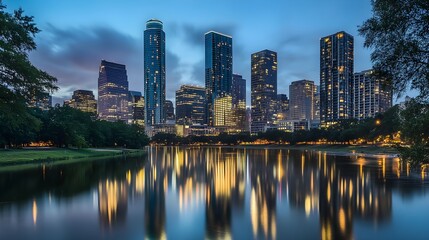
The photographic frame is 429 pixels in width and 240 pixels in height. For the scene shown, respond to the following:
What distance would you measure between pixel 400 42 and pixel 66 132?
86.8 m

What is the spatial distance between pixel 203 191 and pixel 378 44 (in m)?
19.0

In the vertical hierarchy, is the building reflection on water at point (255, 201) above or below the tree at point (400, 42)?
below

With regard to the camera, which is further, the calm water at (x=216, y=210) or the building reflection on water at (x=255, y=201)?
the building reflection on water at (x=255, y=201)

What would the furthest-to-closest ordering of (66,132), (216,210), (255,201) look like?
(66,132) < (255,201) < (216,210)

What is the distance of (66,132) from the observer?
8581cm

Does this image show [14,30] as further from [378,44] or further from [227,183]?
[227,183]

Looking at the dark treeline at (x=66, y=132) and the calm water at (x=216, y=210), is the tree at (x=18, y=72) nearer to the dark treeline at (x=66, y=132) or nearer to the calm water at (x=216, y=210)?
the calm water at (x=216, y=210)

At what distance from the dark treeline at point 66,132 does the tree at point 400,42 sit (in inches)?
1639

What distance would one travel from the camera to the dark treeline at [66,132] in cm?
7388

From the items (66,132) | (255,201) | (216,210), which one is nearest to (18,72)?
(216,210)

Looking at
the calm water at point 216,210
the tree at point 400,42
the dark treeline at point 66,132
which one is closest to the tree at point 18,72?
the calm water at point 216,210

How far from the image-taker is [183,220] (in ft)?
59.8

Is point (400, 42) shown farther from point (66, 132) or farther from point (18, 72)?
point (66, 132)

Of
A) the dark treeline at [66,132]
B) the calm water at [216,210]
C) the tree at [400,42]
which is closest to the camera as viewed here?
the tree at [400,42]
